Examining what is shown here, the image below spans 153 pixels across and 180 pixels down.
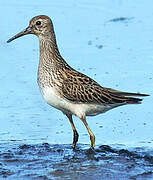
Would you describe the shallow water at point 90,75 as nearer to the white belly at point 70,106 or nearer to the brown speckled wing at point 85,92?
the white belly at point 70,106

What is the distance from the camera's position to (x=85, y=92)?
35.6 feet

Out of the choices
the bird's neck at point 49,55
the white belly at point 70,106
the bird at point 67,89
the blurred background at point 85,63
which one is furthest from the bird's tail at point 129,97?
the bird's neck at point 49,55

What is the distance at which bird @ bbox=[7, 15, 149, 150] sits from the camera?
10656 millimetres

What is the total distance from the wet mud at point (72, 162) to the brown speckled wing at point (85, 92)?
67 cm

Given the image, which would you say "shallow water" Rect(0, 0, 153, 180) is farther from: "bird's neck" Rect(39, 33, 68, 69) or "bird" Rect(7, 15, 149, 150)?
"bird's neck" Rect(39, 33, 68, 69)

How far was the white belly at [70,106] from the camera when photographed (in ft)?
34.7

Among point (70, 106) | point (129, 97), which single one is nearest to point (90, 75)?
point (129, 97)

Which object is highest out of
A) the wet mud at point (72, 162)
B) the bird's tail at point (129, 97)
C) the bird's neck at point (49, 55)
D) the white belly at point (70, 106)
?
the bird's neck at point (49, 55)

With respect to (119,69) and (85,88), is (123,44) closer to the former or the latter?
(119,69)

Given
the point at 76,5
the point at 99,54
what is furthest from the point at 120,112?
the point at 76,5

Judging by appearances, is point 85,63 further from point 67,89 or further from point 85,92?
point 67,89

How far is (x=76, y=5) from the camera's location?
59.0 ft

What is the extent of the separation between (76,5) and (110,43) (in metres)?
2.85

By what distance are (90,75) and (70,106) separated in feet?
9.80
